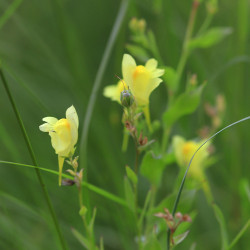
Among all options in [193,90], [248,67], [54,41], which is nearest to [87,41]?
[54,41]

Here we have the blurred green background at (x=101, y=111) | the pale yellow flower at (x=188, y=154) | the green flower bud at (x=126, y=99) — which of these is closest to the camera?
the green flower bud at (x=126, y=99)

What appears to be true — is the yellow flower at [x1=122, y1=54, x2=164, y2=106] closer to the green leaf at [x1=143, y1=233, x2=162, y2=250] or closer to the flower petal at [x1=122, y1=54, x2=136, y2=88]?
the flower petal at [x1=122, y1=54, x2=136, y2=88]

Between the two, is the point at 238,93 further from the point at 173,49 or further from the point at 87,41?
the point at 87,41

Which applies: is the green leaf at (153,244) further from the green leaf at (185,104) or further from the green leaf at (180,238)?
the green leaf at (185,104)

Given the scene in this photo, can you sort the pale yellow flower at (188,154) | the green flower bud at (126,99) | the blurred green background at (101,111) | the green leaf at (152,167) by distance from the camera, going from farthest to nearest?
1. the blurred green background at (101,111)
2. the pale yellow flower at (188,154)
3. the green leaf at (152,167)
4. the green flower bud at (126,99)

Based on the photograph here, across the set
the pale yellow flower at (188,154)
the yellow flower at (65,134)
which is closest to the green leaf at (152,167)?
the pale yellow flower at (188,154)

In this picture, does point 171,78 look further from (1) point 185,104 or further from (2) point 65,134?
(2) point 65,134
